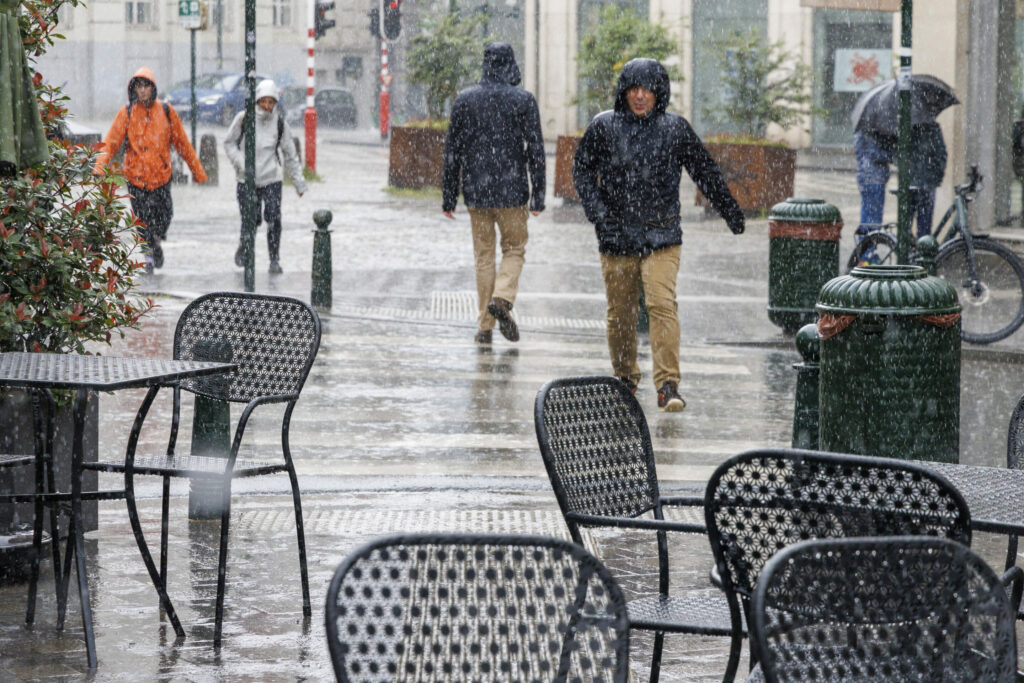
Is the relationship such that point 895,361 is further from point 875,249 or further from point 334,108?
point 334,108

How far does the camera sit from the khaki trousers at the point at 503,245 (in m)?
11.6

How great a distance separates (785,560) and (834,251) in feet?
32.7

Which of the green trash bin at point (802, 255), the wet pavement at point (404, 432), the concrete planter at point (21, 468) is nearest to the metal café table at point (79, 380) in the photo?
the wet pavement at point (404, 432)

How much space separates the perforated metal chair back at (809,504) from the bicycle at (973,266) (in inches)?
331

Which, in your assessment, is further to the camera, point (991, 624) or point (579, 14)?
point (579, 14)

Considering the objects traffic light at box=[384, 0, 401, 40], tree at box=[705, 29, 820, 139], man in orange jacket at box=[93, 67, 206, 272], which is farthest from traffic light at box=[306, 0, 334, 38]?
man in orange jacket at box=[93, 67, 206, 272]

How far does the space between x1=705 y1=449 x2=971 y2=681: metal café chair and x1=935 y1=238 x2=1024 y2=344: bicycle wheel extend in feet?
29.0

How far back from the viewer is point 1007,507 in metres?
4.01

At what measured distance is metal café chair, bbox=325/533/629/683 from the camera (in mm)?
2775

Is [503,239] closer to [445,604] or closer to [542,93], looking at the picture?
[445,604]

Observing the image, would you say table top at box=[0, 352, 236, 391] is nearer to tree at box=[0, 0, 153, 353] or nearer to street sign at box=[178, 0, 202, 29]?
tree at box=[0, 0, 153, 353]

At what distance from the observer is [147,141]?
14.7 metres

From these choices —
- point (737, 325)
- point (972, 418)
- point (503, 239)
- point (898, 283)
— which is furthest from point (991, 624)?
point (737, 325)

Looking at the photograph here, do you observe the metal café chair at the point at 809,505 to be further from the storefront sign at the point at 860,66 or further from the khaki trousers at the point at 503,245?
the storefront sign at the point at 860,66
